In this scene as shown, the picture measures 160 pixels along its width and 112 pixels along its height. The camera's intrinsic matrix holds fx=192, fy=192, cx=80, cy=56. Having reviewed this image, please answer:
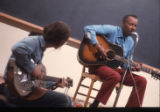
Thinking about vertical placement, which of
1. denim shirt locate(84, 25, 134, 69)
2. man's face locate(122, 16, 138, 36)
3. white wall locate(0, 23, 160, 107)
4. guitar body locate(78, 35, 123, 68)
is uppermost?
man's face locate(122, 16, 138, 36)

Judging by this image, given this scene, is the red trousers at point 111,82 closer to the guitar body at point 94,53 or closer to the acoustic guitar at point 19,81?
the guitar body at point 94,53

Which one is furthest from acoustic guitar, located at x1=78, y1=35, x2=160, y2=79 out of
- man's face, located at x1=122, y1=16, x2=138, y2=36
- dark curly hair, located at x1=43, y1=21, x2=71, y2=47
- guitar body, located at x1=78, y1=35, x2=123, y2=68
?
dark curly hair, located at x1=43, y1=21, x2=71, y2=47

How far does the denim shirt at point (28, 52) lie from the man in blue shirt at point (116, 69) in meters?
0.67

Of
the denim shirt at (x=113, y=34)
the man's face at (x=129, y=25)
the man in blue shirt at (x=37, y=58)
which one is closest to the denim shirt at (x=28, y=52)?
the man in blue shirt at (x=37, y=58)

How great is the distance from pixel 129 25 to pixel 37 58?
3.34 feet

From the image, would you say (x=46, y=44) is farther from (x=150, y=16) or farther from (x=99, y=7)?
(x=150, y=16)

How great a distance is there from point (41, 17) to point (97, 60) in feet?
2.17

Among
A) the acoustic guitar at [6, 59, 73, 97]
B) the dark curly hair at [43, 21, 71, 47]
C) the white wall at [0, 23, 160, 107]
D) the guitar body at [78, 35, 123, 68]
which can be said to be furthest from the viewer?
the guitar body at [78, 35, 123, 68]

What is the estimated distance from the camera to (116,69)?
5.89 feet

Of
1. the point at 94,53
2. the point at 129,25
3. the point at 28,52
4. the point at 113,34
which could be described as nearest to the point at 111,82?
the point at 94,53

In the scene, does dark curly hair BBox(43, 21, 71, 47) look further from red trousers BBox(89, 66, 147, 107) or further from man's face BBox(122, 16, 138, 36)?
man's face BBox(122, 16, 138, 36)

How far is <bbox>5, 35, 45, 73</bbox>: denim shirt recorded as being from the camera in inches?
42.5

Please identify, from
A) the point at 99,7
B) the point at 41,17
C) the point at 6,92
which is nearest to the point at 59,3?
the point at 41,17

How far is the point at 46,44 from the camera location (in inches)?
47.6
